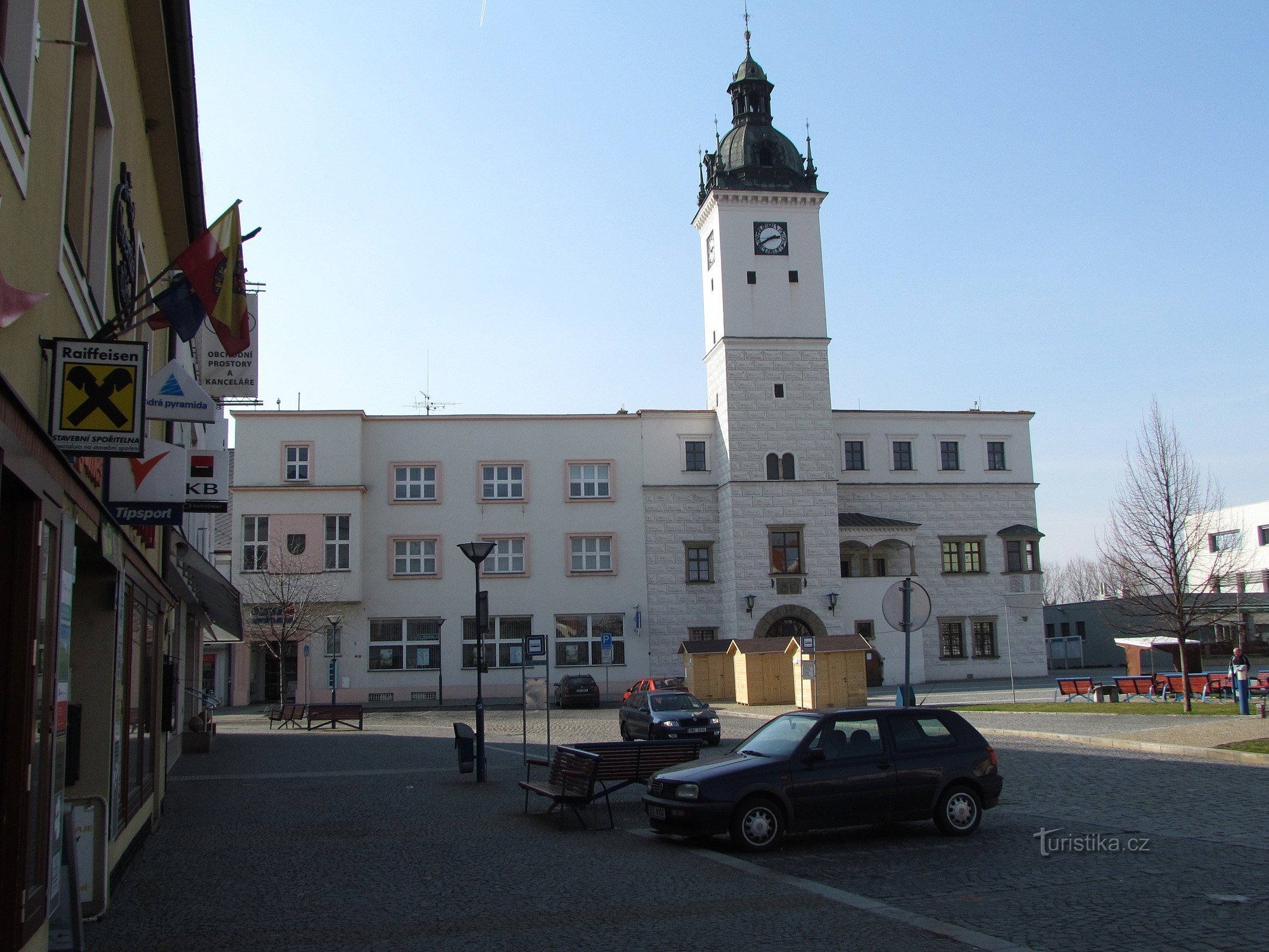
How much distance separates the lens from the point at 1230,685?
3559 cm

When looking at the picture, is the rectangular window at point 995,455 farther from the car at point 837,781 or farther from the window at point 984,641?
the car at point 837,781

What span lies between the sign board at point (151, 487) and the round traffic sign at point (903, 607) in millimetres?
9436

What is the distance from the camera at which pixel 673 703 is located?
87.8ft

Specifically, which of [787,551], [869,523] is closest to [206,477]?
[787,551]

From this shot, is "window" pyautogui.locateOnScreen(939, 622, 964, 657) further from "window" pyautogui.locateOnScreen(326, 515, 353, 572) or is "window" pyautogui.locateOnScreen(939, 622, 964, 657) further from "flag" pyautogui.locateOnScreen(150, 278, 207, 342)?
"flag" pyautogui.locateOnScreen(150, 278, 207, 342)

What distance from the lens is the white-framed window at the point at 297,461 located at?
50594 mm

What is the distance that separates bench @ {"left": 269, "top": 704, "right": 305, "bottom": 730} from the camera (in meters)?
35.7

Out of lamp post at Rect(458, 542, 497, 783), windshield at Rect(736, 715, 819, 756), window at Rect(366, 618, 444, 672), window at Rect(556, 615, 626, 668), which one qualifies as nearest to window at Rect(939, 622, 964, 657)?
window at Rect(556, 615, 626, 668)

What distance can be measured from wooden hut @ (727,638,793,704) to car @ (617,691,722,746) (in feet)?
50.1

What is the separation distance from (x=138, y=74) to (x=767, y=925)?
1157 cm

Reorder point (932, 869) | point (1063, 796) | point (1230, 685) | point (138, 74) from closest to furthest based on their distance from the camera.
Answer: point (932, 869), point (138, 74), point (1063, 796), point (1230, 685)

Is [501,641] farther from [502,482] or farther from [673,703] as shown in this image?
[673,703]

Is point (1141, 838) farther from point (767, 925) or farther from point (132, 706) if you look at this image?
point (132, 706)

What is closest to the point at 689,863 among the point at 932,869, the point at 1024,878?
the point at 932,869
